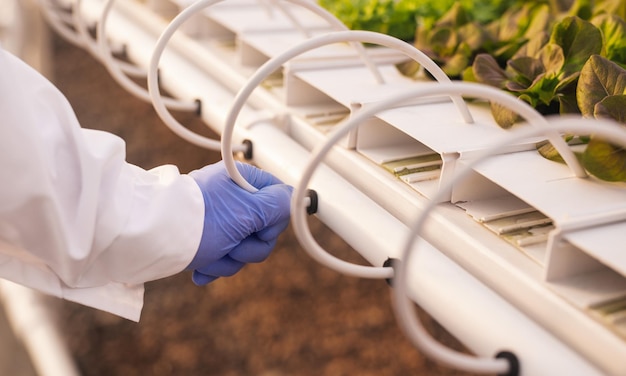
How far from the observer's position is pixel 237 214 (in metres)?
0.79

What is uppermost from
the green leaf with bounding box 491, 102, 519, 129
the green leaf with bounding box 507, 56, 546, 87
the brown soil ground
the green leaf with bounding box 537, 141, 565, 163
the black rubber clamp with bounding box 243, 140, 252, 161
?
the green leaf with bounding box 507, 56, 546, 87

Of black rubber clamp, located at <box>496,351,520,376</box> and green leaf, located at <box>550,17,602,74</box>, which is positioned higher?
green leaf, located at <box>550,17,602,74</box>

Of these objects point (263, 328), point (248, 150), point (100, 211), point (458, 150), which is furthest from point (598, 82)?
point (263, 328)

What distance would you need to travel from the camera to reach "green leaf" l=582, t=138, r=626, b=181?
26.6 inches

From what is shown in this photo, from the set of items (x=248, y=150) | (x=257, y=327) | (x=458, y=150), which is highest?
(x=458, y=150)

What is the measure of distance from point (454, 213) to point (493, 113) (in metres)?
0.17

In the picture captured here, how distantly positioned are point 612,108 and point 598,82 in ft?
0.13

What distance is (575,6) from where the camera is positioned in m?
1.06

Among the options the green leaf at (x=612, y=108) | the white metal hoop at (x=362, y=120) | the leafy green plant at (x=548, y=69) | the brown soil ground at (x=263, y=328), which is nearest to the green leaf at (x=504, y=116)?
the leafy green plant at (x=548, y=69)

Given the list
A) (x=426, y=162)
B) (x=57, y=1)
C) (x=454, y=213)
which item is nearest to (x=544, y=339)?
(x=454, y=213)

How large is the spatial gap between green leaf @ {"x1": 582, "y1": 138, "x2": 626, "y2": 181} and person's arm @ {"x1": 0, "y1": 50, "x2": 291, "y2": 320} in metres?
0.31

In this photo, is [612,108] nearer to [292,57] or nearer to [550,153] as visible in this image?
[550,153]

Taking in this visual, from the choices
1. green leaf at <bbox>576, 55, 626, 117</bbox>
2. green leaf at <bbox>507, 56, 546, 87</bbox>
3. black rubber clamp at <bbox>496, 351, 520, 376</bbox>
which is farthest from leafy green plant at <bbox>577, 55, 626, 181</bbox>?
black rubber clamp at <bbox>496, 351, 520, 376</bbox>

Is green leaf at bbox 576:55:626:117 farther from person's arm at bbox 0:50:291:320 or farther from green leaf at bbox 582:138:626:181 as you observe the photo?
person's arm at bbox 0:50:291:320
